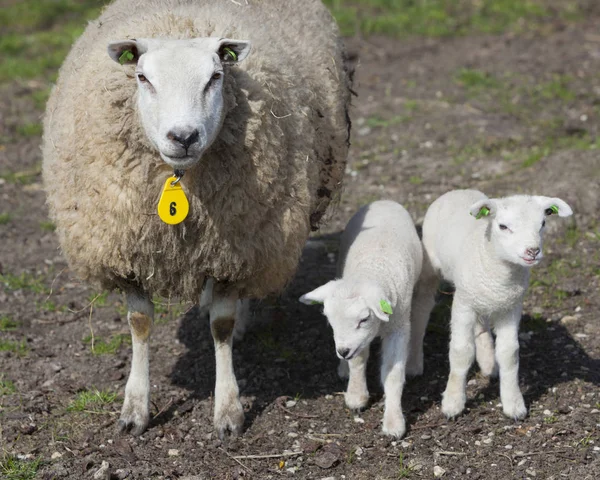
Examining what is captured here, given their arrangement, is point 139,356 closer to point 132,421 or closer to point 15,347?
point 132,421

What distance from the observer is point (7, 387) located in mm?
5355

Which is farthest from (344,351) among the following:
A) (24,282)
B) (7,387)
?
(24,282)

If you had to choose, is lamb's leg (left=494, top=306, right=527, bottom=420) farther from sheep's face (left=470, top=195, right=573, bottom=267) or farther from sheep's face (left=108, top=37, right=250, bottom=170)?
sheep's face (left=108, top=37, right=250, bottom=170)

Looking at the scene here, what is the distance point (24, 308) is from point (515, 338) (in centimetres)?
353

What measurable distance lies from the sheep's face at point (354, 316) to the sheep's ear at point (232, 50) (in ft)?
4.23

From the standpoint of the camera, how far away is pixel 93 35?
516 centimetres

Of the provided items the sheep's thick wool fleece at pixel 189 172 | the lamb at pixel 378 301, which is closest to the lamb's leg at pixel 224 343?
the sheep's thick wool fleece at pixel 189 172

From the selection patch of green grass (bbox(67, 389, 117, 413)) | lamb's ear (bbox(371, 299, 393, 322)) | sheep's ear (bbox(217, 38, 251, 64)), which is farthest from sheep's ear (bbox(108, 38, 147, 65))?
patch of green grass (bbox(67, 389, 117, 413))

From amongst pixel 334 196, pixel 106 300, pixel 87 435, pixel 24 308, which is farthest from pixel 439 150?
pixel 87 435

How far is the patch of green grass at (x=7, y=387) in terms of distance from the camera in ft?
17.4

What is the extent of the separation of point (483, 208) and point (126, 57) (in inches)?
76.3

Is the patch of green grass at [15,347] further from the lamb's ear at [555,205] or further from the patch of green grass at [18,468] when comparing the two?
the lamb's ear at [555,205]

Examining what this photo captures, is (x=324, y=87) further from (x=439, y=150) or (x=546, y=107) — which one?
(x=546, y=107)

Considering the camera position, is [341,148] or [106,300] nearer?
[341,148]
